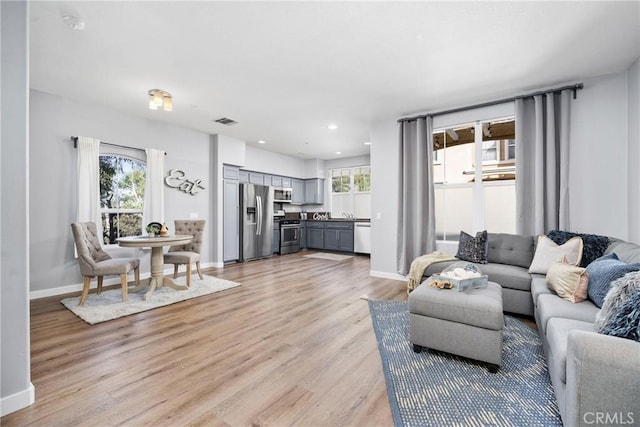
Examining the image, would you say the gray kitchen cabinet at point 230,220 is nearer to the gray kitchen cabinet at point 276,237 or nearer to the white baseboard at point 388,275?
the gray kitchen cabinet at point 276,237

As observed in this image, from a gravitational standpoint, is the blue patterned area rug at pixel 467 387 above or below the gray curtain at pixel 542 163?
below

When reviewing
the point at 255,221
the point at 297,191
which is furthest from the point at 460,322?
the point at 297,191

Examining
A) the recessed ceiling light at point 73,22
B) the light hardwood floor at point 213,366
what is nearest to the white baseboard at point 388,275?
the light hardwood floor at point 213,366

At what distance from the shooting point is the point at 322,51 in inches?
109

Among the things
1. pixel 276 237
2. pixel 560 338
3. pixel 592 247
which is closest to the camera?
pixel 560 338

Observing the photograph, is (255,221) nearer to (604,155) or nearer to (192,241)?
(192,241)

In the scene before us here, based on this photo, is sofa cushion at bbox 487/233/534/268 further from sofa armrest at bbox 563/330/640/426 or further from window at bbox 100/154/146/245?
window at bbox 100/154/146/245

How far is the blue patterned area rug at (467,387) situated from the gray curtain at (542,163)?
1.71 m

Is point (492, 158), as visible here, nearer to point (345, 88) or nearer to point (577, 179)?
point (577, 179)

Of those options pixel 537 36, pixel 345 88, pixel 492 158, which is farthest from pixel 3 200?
pixel 492 158

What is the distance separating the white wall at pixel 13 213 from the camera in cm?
155

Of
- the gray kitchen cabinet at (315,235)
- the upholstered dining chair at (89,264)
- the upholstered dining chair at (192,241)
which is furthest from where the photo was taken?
the gray kitchen cabinet at (315,235)

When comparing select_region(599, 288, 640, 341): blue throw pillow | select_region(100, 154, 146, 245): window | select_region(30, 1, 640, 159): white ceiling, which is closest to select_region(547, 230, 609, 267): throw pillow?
select_region(599, 288, 640, 341): blue throw pillow

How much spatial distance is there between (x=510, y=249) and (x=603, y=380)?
2.59 metres
